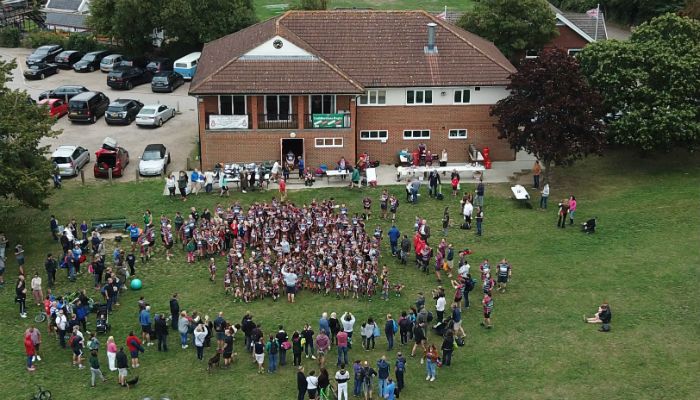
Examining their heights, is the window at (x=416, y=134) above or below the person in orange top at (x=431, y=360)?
above

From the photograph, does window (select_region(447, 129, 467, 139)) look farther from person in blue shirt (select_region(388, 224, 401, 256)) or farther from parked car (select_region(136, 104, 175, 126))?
parked car (select_region(136, 104, 175, 126))

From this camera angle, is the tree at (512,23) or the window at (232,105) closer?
the window at (232,105)

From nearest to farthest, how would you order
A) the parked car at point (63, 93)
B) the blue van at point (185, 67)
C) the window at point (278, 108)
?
the window at point (278, 108) → the parked car at point (63, 93) → the blue van at point (185, 67)

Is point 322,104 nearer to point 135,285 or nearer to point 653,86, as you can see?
point 135,285

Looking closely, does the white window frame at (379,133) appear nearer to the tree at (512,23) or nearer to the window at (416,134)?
the window at (416,134)

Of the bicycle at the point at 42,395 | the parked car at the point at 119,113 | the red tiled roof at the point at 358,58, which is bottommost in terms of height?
the bicycle at the point at 42,395

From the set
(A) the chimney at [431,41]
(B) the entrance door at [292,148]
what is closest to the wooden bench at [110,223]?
(B) the entrance door at [292,148]

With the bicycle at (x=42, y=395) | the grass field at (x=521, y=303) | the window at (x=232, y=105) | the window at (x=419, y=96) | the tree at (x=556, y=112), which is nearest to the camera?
the bicycle at (x=42, y=395)

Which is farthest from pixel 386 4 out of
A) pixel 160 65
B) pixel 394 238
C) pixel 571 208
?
pixel 394 238
